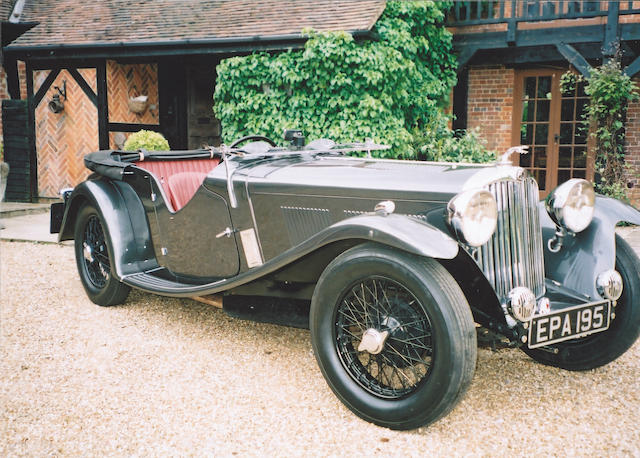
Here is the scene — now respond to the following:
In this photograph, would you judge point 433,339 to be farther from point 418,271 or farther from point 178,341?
point 178,341

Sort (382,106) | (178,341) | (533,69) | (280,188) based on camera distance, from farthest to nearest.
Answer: (533,69) < (382,106) < (178,341) < (280,188)

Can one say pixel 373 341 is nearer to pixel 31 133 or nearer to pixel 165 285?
pixel 165 285

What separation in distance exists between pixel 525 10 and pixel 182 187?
7.46 m

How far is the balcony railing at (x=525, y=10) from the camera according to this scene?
28.7 ft

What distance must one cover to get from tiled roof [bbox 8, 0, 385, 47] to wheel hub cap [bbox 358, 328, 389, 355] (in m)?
6.23

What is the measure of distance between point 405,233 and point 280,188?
1017 mm

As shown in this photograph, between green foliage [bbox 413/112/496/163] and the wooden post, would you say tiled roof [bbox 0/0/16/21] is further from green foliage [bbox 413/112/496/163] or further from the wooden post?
green foliage [bbox 413/112/496/163]

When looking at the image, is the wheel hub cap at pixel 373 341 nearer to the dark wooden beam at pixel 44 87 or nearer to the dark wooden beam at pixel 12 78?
the dark wooden beam at pixel 44 87

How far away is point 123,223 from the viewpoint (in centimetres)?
398

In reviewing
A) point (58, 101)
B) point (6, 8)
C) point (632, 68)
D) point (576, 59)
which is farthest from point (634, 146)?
point (6, 8)

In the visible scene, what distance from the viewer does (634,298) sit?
9.44 ft

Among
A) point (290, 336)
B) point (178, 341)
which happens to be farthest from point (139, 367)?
point (290, 336)

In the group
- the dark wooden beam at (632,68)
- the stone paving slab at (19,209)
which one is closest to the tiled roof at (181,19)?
the stone paving slab at (19,209)

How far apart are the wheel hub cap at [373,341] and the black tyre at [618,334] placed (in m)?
1.21
